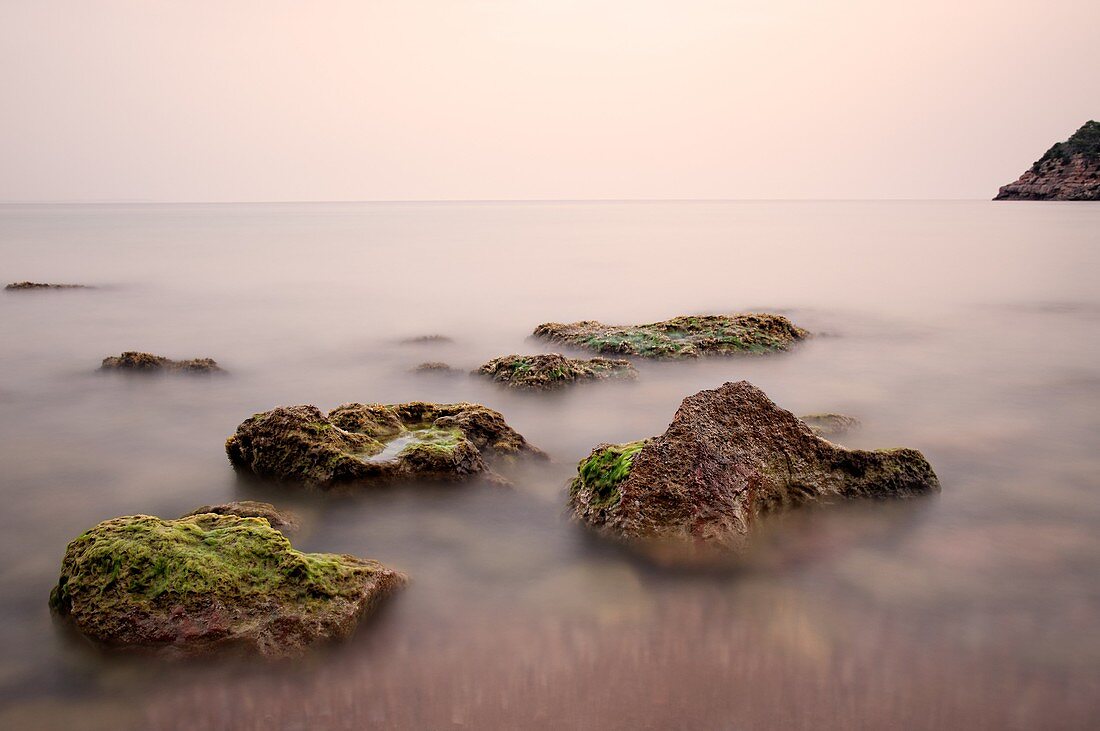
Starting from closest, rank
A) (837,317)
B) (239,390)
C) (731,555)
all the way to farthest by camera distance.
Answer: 1. (731,555)
2. (239,390)
3. (837,317)

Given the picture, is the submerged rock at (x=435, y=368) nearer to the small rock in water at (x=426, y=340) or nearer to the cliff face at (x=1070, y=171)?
the small rock in water at (x=426, y=340)

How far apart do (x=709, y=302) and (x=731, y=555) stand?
1374 centimetres

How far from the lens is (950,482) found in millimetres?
5953

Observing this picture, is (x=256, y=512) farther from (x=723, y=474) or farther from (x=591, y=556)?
(x=723, y=474)

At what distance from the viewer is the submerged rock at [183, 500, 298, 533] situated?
479cm

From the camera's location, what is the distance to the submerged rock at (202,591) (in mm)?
3643

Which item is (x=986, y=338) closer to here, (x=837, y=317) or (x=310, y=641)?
(x=837, y=317)

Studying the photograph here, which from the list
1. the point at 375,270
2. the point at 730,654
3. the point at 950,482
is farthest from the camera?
the point at 375,270

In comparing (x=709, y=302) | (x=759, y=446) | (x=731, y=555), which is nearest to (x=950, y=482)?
(x=759, y=446)

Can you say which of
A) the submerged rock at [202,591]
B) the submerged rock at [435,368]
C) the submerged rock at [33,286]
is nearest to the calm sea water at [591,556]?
the submerged rock at [202,591]

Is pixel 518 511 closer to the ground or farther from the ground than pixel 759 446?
closer to the ground

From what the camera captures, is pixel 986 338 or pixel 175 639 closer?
pixel 175 639

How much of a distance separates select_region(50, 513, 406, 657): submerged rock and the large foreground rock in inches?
67.3

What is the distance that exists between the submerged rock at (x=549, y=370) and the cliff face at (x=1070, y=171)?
95703 millimetres
